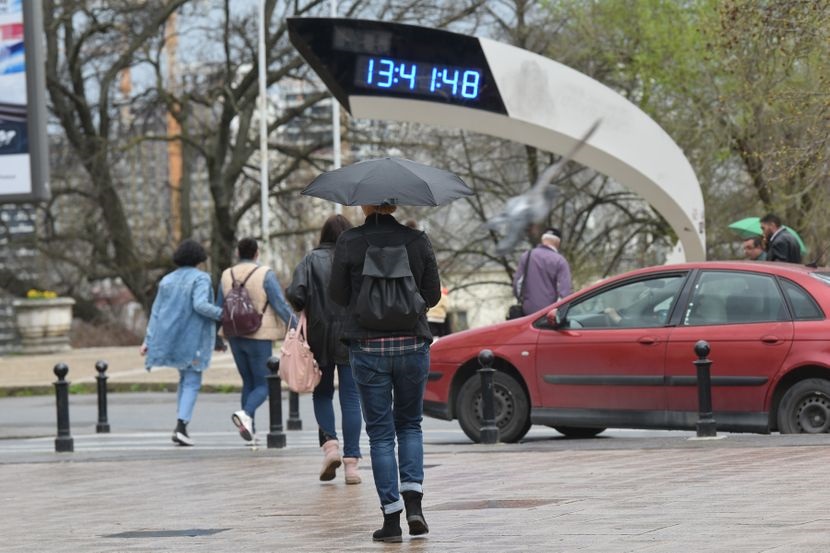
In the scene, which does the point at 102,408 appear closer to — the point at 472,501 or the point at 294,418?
the point at 294,418

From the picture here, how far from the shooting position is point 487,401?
13844mm

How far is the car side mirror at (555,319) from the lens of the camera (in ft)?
45.8

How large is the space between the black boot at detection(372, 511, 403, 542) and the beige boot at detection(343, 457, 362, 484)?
3.03 meters

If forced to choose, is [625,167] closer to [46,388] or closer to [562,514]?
[46,388]

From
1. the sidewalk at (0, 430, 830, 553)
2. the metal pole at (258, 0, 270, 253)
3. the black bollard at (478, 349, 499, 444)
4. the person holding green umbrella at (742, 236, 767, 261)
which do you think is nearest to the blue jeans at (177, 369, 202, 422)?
the sidewalk at (0, 430, 830, 553)

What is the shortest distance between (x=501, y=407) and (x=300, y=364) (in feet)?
10.2

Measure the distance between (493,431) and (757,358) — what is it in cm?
226

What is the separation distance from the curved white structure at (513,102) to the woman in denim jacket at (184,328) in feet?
17.5

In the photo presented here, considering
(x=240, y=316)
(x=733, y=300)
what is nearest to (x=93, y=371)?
(x=240, y=316)

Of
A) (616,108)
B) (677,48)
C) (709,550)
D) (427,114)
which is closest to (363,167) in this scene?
(709,550)

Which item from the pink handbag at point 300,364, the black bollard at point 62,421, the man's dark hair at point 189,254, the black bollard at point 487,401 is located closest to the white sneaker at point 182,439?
the black bollard at point 62,421

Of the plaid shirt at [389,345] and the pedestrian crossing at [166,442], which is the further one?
the pedestrian crossing at [166,442]

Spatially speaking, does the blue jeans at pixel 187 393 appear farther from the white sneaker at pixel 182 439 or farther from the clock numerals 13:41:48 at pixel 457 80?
the clock numerals 13:41:48 at pixel 457 80

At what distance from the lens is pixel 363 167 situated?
900 cm
